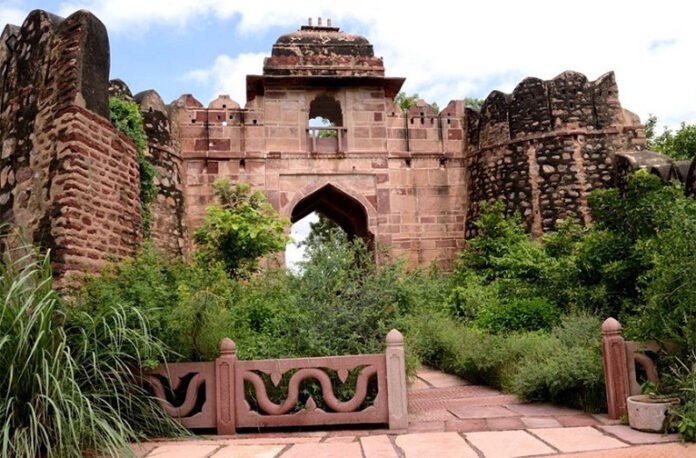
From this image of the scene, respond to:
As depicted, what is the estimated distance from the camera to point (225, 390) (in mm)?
5137

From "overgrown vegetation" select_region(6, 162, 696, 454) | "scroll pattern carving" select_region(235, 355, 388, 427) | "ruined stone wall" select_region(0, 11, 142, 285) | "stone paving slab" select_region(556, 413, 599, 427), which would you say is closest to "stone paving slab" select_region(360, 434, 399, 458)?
"scroll pattern carving" select_region(235, 355, 388, 427)

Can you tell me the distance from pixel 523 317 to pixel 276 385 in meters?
4.20

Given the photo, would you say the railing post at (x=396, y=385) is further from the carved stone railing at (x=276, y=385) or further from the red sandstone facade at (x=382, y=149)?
the red sandstone facade at (x=382, y=149)

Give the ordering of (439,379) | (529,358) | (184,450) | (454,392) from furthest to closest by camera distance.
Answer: (439,379), (454,392), (529,358), (184,450)

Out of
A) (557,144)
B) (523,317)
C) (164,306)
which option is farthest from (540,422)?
(557,144)

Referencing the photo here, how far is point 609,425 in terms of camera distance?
4.99m

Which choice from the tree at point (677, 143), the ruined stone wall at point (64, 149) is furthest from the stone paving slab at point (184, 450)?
the tree at point (677, 143)

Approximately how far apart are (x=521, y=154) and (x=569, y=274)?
18.8 feet

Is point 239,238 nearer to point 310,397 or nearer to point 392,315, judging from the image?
point 392,315

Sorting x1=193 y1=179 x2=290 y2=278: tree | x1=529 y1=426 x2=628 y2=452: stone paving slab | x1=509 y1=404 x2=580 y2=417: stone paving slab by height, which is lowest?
x1=509 y1=404 x2=580 y2=417: stone paving slab

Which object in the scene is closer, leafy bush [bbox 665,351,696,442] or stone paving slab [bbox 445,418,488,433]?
leafy bush [bbox 665,351,696,442]

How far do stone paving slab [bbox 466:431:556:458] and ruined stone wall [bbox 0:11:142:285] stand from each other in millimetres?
3926

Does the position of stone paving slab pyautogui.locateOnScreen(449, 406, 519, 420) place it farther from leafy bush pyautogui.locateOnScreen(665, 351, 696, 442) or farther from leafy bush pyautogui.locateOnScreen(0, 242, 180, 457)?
leafy bush pyautogui.locateOnScreen(0, 242, 180, 457)

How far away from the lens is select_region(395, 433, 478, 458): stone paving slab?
4.25 metres
